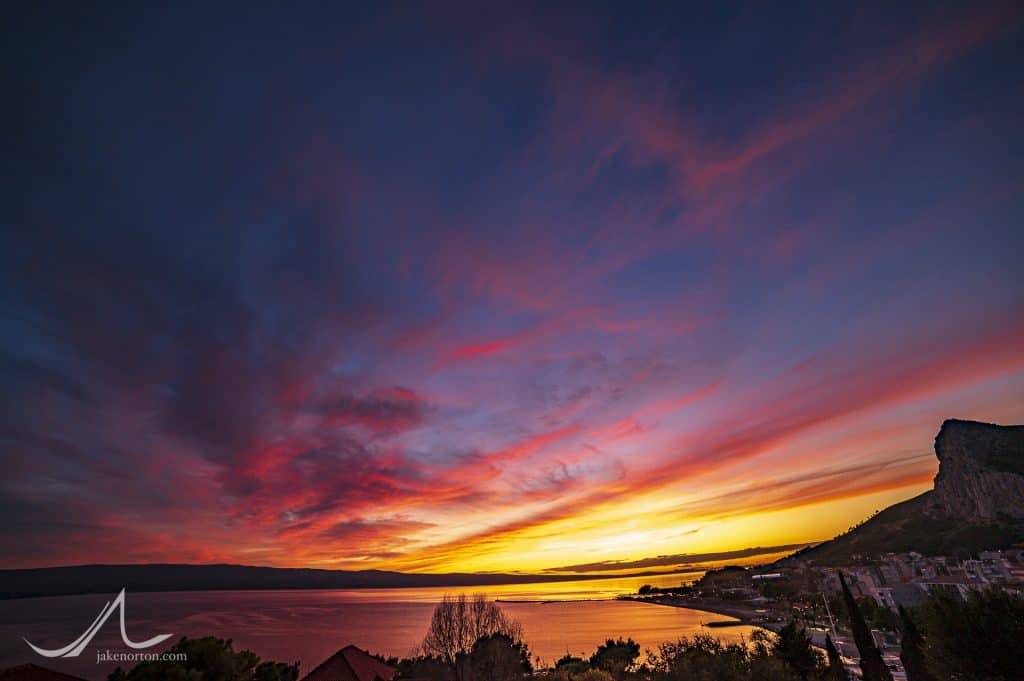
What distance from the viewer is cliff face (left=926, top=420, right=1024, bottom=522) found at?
120 meters

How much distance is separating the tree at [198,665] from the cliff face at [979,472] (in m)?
160

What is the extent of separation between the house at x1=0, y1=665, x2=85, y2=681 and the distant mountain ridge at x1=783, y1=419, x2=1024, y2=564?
142 m

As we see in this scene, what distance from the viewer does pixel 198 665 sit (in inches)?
614

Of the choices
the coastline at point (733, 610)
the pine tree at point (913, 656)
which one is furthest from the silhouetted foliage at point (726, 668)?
the coastline at point (733, 610)

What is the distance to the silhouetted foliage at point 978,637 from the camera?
14.9 metres

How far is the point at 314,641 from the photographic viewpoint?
93.0 meters

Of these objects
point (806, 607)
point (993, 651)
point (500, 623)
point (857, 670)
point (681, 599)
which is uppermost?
point (993, 651)

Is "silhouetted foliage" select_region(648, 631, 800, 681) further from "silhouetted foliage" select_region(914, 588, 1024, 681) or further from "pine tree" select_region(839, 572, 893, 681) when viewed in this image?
"silhouetted foliage" select_region(914, 588, 1024, 681)

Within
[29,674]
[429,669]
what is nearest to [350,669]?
[429,669]

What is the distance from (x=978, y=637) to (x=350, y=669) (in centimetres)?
3283

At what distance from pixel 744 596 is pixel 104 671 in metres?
180

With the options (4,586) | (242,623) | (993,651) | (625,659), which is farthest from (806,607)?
(4,586)

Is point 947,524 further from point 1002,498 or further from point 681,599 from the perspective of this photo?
point 681,599

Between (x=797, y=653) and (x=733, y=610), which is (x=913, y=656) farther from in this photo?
(x=733, y=610)
